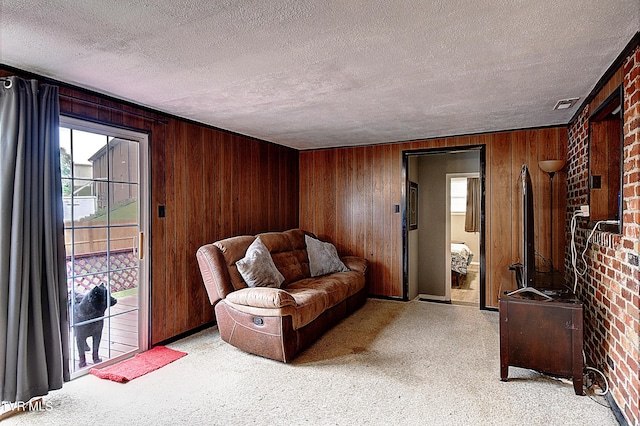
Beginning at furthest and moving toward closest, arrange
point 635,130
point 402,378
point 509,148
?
1. point 509,148
2. point 402,378
3. point 635,130

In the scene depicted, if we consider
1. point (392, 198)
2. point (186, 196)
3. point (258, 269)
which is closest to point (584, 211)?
point (392, 198)

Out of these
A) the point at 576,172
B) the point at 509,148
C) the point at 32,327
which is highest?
the point at 509,148

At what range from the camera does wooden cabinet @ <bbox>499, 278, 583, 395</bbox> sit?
103 inches

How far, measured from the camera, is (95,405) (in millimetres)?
2518

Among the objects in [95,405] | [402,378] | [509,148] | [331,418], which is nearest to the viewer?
[331,418]

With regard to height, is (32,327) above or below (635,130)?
below

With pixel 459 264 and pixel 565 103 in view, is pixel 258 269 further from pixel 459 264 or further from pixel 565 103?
pixel 459 264

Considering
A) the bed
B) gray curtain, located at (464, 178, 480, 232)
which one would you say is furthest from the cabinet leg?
gray curtain, located at (464, 178, 480, 232)

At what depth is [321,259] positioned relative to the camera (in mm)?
4840

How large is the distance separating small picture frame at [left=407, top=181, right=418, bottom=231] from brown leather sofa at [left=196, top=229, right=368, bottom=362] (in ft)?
4.92

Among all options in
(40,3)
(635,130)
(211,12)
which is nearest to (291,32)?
(211,12)

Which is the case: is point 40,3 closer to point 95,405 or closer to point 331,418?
point 95,405

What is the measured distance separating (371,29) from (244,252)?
266 cm

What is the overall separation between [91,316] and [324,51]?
9.13ft
